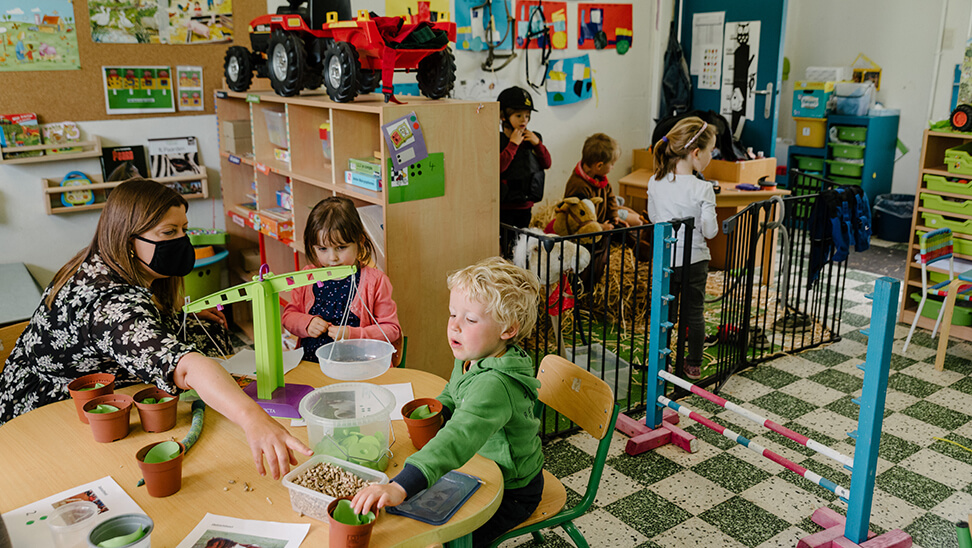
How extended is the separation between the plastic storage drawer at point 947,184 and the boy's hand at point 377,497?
4316 mm

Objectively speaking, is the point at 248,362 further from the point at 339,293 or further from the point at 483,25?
the point at 483,25

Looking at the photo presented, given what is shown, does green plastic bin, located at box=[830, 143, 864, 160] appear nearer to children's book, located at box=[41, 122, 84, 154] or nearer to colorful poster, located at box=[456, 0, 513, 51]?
colorful poster, located at box=[456, 0, 513, 51]

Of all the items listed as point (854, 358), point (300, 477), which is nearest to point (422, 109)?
point (300, 477)

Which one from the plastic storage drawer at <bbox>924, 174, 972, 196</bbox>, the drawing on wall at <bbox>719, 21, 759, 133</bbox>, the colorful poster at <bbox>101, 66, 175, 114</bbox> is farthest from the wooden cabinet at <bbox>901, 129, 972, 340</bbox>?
the colorful poster at <bbox>101, 66, 175, 114</bbox>

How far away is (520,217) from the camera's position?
14.1 ft

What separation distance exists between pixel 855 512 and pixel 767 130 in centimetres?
424

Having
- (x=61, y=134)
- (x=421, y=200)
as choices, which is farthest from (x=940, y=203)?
(x=61, y=134)

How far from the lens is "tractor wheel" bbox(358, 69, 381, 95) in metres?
3.24

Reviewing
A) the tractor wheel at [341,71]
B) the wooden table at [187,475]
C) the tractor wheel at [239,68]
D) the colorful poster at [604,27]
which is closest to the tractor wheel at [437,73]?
the tractor wheel at [341,71]

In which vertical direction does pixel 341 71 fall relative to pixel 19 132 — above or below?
above

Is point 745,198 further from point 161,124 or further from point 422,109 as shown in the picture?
point 161,124

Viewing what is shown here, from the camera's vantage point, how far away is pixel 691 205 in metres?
3.71

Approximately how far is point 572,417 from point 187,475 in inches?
42.9

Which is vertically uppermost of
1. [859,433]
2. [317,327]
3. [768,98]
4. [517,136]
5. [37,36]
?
[37,36]
